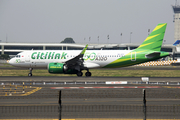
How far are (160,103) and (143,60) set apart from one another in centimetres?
2065

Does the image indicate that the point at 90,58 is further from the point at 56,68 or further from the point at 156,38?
the point at 156,38

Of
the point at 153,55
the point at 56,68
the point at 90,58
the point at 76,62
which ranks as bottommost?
the point at 56,68

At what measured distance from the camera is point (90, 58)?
36.0m

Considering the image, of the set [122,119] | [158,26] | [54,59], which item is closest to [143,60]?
[158,26]

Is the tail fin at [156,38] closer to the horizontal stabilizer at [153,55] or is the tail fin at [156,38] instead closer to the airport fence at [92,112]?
the horizontal stabilizer at [153,55]

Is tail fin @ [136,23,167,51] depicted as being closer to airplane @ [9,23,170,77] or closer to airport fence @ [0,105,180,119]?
airplane @ [9,23,170,77]

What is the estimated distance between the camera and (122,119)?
36.1 feet

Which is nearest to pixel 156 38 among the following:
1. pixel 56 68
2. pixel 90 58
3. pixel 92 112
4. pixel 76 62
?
pixel 90 58

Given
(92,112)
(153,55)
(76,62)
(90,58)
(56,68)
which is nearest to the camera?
(92,112)

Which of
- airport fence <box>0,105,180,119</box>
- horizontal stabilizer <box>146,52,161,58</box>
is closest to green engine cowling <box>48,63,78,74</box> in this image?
horizontal stabilizer <box>146,52,161,58</box>

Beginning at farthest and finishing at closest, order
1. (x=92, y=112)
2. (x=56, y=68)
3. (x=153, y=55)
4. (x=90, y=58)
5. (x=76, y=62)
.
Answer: (x=90, y=58)
(x=76, y=62)
(x=153, y=55)
(x=56, y=68)
(x=92, y=112)

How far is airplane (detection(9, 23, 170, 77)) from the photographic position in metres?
34.5

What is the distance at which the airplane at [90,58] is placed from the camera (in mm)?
34531

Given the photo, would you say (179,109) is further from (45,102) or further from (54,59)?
(54,59)
